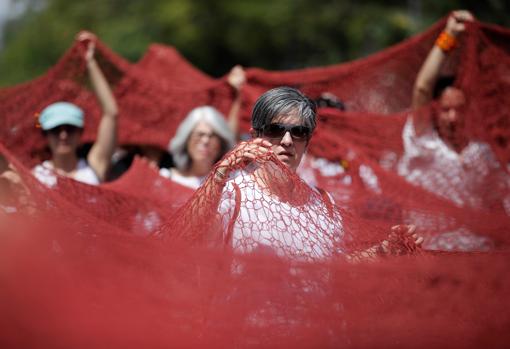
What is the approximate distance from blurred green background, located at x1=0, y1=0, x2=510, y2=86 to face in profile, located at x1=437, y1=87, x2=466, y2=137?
202 cm

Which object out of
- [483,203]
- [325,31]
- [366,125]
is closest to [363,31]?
[325,31]

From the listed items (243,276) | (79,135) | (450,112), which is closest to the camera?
(243,276)

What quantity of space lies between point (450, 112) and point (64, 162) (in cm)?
212

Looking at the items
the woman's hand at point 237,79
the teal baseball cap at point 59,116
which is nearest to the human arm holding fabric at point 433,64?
the woman's hand at point 237,79

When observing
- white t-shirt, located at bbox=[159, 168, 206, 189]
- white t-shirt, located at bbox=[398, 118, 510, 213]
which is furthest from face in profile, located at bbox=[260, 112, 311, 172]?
white t-shirt, located at bbox=[159, 168, 206, 189]

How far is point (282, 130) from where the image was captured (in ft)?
9.46

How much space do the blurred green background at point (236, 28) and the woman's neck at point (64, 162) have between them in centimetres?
343

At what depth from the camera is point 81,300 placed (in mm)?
2518

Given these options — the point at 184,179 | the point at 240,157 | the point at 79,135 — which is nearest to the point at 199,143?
the point at 184,179

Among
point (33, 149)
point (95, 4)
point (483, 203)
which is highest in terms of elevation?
point (95, 4)

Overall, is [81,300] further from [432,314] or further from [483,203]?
[483,203]

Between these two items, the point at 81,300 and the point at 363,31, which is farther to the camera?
the point at 363,31

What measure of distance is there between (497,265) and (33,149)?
293cm

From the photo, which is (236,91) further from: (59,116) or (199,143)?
(59,116)
